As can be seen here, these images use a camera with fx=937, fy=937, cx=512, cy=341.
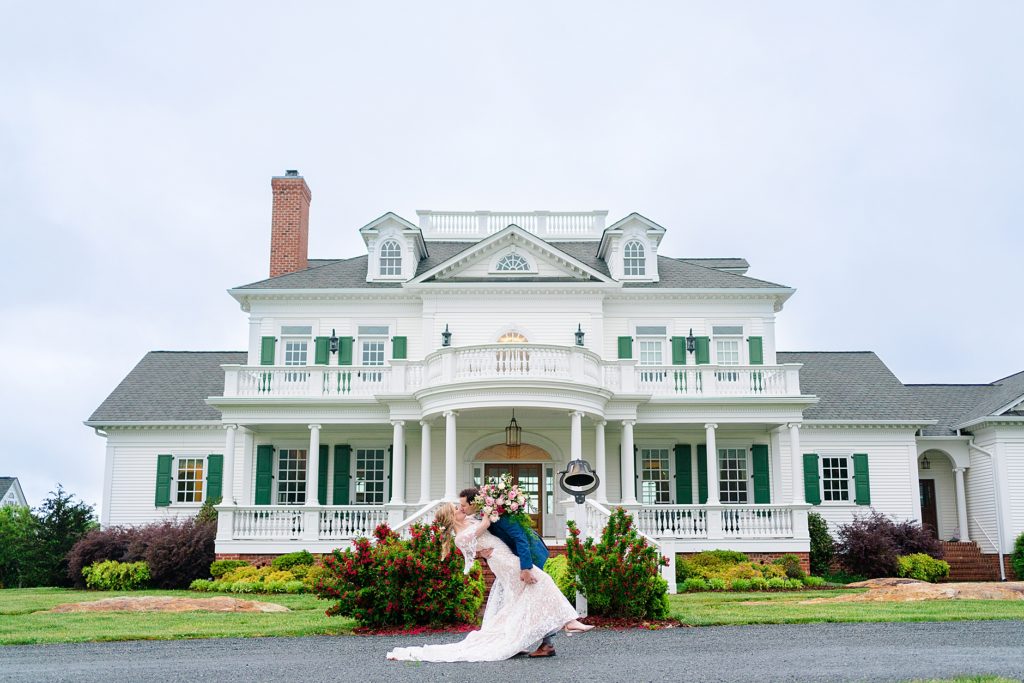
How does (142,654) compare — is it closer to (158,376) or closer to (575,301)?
(575,301)

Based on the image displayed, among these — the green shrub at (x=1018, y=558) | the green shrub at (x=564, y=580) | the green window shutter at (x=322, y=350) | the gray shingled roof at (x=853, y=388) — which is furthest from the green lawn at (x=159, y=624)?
the green shrub at (x=1018, y=558)

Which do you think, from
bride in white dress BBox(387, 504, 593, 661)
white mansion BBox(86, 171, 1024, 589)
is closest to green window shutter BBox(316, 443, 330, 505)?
white mansion BBox(86, 171, 1024, 589)

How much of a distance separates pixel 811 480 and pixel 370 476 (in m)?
12.2

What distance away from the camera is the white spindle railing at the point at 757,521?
2203 cm

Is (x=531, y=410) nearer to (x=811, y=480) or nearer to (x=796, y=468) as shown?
(x=796, y=468)

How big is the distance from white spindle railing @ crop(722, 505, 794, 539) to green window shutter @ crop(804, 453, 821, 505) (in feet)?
13.0

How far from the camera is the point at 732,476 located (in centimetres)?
2564

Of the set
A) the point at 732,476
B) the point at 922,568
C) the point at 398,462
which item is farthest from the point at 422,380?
the point at 922,568

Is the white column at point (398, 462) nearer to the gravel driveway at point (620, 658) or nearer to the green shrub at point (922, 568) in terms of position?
the gravel driveway at point (620, 658)

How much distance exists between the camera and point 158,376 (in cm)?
2906

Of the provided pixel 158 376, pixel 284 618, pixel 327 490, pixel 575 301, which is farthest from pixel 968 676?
pixel 158 376

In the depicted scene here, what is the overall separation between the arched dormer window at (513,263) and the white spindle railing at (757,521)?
8.30 m

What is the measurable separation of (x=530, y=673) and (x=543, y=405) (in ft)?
44.1

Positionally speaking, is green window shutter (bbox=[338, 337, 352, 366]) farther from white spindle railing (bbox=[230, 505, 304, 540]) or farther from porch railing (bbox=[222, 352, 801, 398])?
white spindle railing (bbox=[230, 505, 304, 540])
